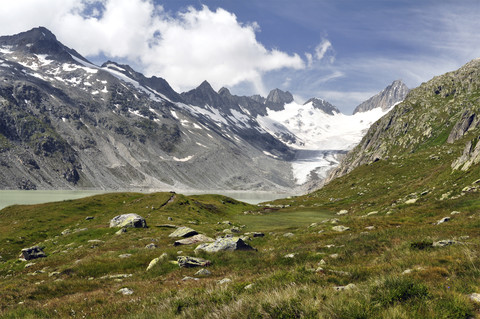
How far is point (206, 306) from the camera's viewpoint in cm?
809

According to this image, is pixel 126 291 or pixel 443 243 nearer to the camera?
pixel 126 291

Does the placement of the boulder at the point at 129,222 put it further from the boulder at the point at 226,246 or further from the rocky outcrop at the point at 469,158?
the rocky outcrop at the point at 469,158

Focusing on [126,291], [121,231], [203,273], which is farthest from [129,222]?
[126,291]

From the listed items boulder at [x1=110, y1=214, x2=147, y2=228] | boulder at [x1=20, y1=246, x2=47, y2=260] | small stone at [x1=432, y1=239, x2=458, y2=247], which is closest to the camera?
small stone at [x1=432, y1=239, x2=458, y2=247]

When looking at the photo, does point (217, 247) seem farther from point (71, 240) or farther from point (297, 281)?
point (71, 240)

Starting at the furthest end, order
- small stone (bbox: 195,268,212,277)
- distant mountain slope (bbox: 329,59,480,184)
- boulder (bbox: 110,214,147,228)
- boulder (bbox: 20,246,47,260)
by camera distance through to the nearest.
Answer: distant mountain slope (bbox: 329,59,480,184) < boulder (bbox: 110,214,147,228) < boulder (bbox: 20,246,47,260) < small stone (bbox: 195,268,212,277)

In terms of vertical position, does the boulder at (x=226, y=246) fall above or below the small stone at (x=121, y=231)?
above

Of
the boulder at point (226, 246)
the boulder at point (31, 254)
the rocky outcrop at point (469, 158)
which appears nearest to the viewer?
the boulder at point (226, 246)

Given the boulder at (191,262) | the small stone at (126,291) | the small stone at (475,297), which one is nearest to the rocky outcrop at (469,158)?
the boulder at (191,262)

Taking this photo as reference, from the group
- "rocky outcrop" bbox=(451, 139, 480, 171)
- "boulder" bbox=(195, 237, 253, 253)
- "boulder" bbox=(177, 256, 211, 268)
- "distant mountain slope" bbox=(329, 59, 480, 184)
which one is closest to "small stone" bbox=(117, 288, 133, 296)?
"boulder" bbox=(177, 256, 211, 268)

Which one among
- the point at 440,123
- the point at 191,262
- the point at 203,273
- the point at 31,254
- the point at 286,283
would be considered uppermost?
the point at 440,123

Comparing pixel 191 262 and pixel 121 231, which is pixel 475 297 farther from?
pixel 121 231

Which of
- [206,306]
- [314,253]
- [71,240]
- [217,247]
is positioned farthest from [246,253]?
[71,240]

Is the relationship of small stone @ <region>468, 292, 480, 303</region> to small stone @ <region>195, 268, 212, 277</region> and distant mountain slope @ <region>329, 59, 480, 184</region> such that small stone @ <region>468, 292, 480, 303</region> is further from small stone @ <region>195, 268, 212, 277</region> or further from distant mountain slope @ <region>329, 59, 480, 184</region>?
distant mountain slope @ <region>329, 59, 480, 184</region>
